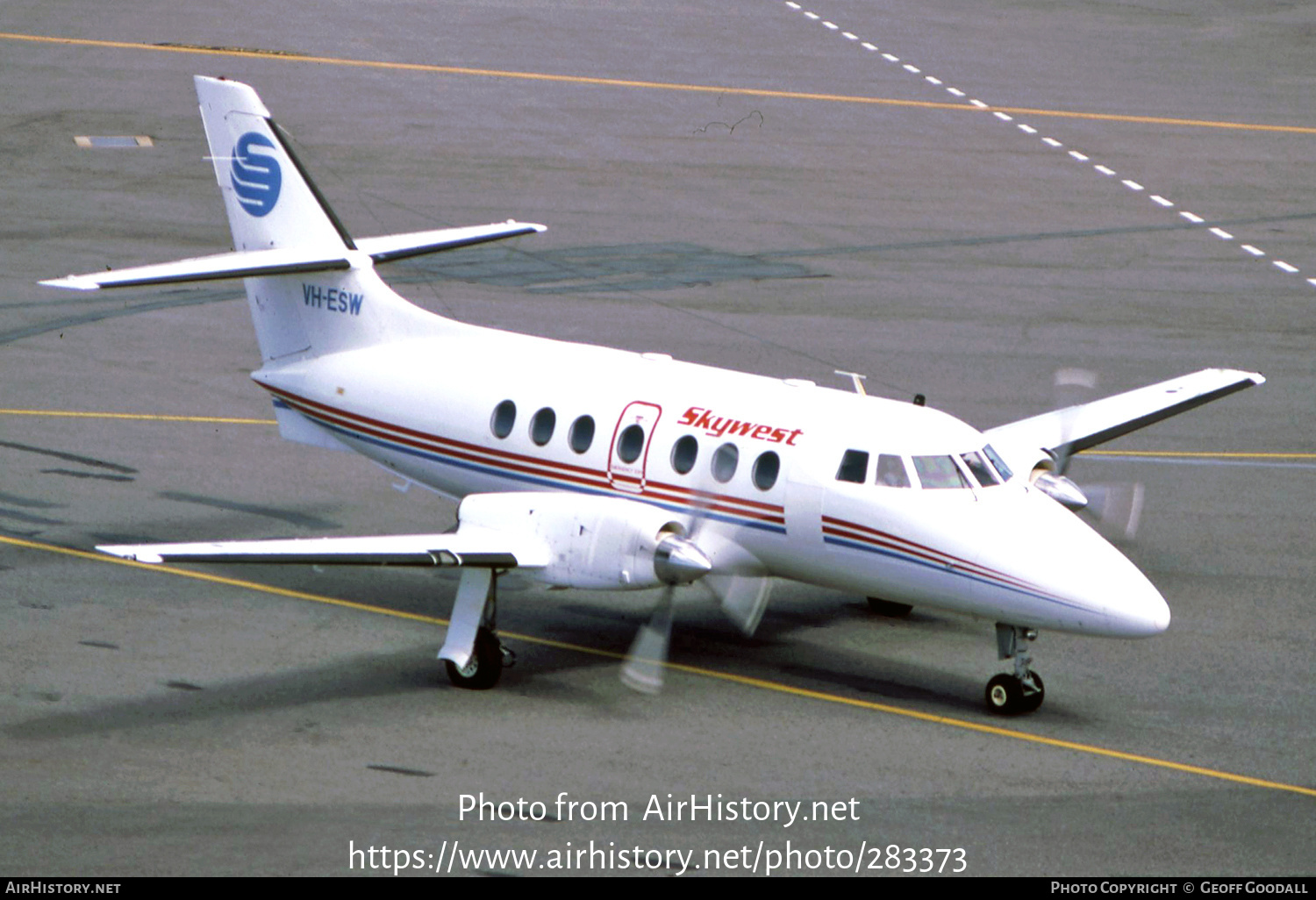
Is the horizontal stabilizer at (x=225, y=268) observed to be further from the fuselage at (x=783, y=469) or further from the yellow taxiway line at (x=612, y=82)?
the yellow taxiway line at (x=612, y=82)

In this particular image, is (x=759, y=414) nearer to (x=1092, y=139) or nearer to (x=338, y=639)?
(x=338, y=639)

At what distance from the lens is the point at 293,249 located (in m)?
23.3

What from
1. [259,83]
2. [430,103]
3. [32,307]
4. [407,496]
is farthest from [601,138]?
[407,496]

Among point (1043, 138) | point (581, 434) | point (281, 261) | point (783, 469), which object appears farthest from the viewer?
point (1043, 138)

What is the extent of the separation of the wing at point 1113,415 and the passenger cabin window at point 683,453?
4.41m

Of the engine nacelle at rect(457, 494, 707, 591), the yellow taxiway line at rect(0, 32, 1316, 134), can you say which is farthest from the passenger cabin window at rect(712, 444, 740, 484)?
the yellow taxiway line at rect(0, 32, 1316, 134)

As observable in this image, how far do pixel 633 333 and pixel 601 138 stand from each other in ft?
51.3

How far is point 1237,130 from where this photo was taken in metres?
51.2

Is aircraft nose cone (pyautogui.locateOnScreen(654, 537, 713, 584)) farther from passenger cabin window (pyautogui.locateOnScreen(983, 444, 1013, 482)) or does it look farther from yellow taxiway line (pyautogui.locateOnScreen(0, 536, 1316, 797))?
passenger cabin window (pyautogui.locateOnScreen(983, 444, 1013, 482))

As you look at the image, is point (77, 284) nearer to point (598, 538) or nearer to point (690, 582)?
point (598, 538)

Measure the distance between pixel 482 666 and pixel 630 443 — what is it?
9.60 feet

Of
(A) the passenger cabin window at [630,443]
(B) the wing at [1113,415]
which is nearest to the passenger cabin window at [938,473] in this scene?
(A) the passenger cabin window at [630,443]

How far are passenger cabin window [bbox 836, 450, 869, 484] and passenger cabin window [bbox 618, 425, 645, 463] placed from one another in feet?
7.60

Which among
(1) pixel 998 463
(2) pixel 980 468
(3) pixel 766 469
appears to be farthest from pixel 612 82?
(2) pixel 980 468
